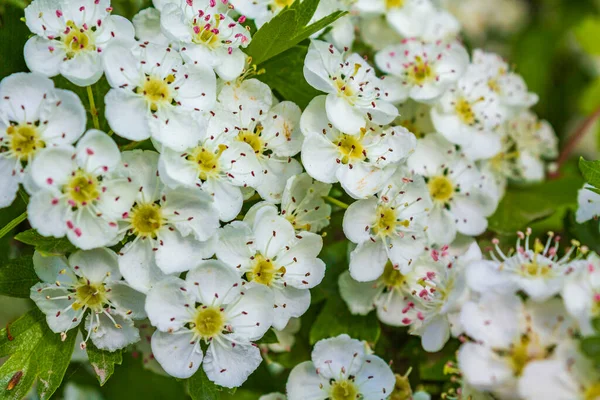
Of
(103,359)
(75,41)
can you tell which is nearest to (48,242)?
(103,359)

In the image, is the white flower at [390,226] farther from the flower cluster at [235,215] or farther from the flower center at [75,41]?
the flower center at [75,41]

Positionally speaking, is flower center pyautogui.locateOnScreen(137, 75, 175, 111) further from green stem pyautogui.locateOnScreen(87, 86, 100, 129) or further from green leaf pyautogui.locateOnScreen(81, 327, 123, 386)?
green leaf pyautogui.locateOnScreen(81, 327, 123, 386)

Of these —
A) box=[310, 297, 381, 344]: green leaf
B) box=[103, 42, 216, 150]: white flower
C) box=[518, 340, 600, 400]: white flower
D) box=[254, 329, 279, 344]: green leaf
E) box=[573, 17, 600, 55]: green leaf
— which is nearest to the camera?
box=[518, 340, 600, 400]: white flower

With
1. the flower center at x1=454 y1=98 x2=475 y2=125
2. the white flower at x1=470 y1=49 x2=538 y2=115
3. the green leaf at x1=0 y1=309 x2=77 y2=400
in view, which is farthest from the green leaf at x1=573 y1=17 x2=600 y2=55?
the green leaf at x1=0 y1=309 x2=77 y2=400

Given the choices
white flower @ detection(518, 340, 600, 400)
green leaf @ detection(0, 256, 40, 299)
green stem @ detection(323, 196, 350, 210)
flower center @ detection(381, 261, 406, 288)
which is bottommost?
green leaf @ detection(0, 256, 40, 299)

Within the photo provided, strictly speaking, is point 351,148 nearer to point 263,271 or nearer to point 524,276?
point 263,271

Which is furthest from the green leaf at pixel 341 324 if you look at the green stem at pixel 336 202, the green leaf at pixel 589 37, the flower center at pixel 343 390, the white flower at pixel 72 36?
the green leaf at pixel 589 37
